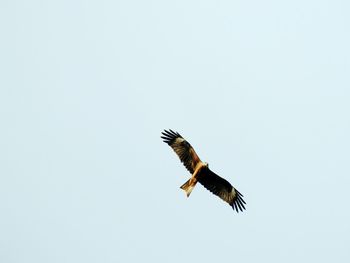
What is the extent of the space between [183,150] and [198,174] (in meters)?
1.04

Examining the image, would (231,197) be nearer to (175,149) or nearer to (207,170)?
(207,170)

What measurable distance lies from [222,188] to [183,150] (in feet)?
7.12

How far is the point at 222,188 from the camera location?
1756 cm

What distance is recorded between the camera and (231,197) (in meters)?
17.7

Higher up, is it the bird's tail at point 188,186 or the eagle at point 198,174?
the eagle at point 198,174

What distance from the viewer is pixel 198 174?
16.8 m

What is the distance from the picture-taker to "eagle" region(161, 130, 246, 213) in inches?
653

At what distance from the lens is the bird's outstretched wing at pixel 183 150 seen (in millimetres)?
16812

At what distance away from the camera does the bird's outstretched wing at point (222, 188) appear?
17141 millimetres

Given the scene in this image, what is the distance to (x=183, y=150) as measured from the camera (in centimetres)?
1700

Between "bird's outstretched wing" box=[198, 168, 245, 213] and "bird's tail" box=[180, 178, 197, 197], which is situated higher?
"bird's outstretched wing" box=[198, 168, 245, 213]

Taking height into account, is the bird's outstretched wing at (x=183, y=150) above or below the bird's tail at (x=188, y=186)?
above

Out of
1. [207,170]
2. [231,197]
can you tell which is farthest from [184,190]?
[231,197]

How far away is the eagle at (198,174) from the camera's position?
54.4 ft
